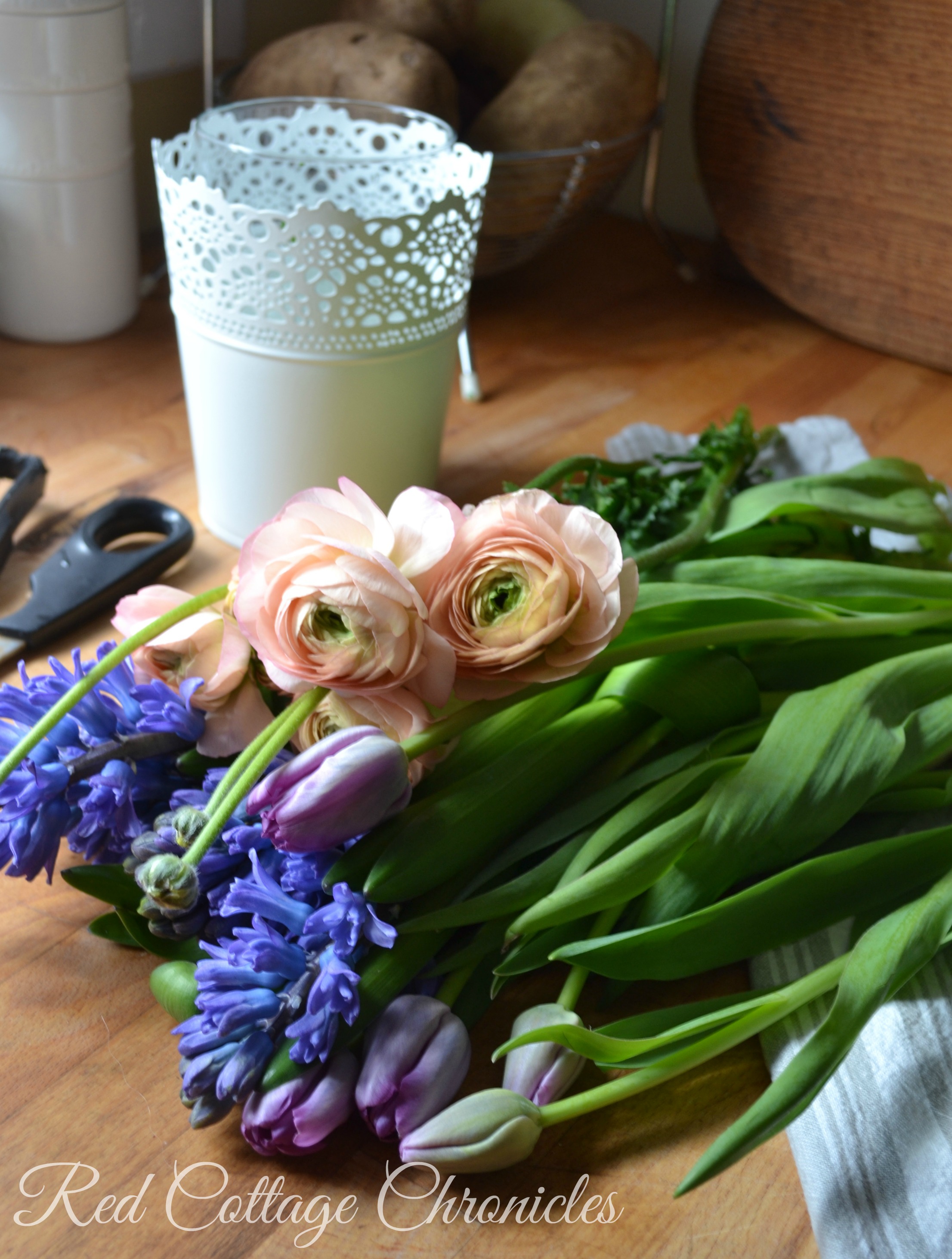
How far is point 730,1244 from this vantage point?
0.31m

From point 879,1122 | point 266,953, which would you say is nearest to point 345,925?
point 266,953

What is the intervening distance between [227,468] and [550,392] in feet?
0.96

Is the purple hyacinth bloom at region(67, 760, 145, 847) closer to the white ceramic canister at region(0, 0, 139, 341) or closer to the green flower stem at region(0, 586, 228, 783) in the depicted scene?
the green flower stem at region(0, 586, 228, 783)

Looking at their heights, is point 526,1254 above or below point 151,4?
below

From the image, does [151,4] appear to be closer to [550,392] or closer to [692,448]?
[550,392]

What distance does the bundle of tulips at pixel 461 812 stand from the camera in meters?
0.31

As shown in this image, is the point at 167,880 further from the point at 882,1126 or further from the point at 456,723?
the point at 882,1126

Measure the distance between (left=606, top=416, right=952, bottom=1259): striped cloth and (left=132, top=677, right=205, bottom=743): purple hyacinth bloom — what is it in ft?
0.66

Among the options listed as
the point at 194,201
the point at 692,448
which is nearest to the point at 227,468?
the point at 194,201

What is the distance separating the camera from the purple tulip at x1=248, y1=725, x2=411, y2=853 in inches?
12.5

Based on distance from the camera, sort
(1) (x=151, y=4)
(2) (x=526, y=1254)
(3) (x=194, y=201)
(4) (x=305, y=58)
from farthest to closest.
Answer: (1) (x=151, y=4) → (4) (x=305, y=58) → (3) (x=194, y=201) → (2) (x=526, y=1254)

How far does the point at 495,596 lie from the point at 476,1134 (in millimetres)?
145

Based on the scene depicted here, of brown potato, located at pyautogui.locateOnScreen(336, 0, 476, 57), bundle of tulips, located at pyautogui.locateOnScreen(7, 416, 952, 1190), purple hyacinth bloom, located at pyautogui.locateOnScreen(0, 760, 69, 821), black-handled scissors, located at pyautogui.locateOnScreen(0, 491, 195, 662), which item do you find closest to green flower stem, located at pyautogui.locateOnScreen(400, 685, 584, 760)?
bundle of tulips, located at pyautogui.locateOnScreen(7, 416, 952, 1190)

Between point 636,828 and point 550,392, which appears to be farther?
point 550,392
